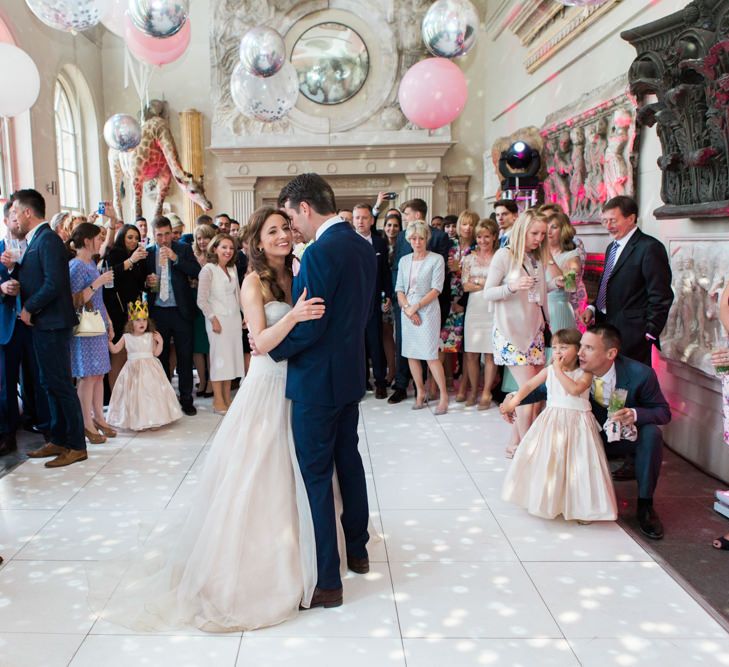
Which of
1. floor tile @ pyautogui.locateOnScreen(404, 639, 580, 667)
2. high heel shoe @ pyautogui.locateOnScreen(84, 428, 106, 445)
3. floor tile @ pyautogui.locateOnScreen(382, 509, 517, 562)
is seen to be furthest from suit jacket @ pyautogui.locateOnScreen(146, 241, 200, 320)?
floor tile @ pyautogui.locateOnScreen(404, 639, 580, 667)

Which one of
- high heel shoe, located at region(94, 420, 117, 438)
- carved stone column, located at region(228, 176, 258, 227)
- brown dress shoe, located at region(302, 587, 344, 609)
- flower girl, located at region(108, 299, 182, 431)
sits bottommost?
brown dress shoe, located at region(302, 587, 344, 609)

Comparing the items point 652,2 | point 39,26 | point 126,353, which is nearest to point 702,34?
point 652,2

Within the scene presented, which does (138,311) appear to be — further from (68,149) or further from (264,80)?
(68,149)

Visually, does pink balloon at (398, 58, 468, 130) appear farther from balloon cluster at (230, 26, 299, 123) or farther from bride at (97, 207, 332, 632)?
bride at (97, 207, 332, 632)

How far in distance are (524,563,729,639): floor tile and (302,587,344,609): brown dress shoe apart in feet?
2.67

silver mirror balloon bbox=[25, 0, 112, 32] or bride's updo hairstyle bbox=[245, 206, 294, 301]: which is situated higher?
silver mirror balloon bbox=[25, 0, 112, 32]

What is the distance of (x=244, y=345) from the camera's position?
6184mm

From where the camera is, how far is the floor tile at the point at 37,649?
2222 millimetres

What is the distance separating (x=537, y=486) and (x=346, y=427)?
1.21 metres

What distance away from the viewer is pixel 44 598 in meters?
2.62

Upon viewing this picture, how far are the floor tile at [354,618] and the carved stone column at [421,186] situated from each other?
8611mm

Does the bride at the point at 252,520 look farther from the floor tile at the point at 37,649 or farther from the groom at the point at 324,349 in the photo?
the floor tile at the point at 37,649

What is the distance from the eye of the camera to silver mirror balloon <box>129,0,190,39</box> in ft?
15.2

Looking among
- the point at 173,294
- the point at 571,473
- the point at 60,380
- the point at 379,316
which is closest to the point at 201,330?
the point at 173,294
